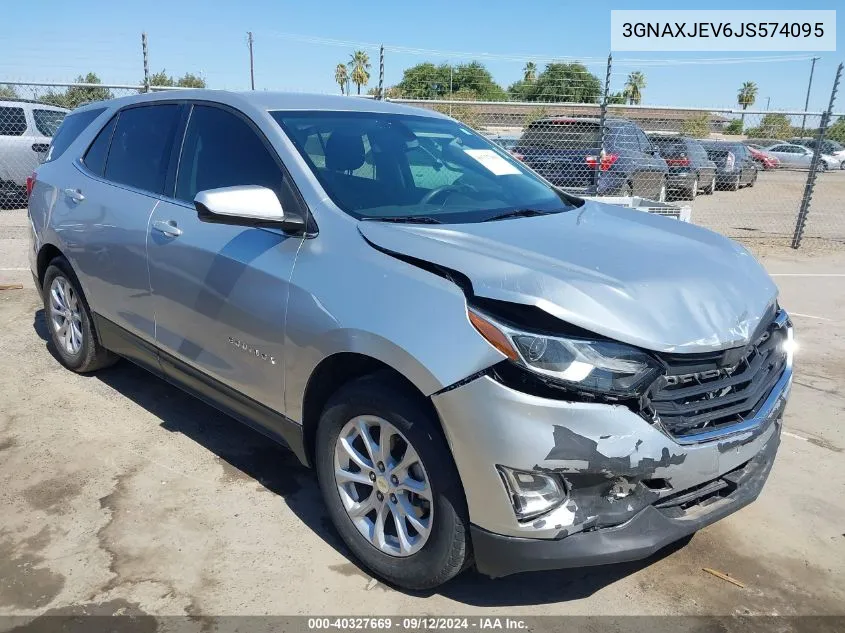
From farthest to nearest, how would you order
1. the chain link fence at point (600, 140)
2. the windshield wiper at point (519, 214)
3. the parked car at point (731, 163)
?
the parked car at point (731, 163) < the chain link fence at point (600, 140) < the windshield wiper at point (519, 214)

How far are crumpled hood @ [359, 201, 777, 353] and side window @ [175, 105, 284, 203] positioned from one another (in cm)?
75

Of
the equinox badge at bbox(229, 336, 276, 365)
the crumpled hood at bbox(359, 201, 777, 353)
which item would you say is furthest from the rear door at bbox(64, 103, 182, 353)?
the crumpled hood at bbox(359, 201, 777, 353)

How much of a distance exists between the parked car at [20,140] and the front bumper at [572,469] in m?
11.7

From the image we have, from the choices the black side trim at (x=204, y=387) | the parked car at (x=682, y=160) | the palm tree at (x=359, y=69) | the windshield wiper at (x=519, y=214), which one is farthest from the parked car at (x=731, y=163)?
the palm tree at (x=359, y=69)

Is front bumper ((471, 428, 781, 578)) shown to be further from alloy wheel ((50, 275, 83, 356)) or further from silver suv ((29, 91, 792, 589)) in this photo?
alloy wheel ((50, 275, 83, 356))

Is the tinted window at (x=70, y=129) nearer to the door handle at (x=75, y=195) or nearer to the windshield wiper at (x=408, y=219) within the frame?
the door handle at (x=75, y=195)

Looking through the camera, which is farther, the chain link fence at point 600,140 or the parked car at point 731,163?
the parked car at point 731,163

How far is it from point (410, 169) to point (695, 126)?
1470 centimetres

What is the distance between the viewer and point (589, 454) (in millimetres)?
2115

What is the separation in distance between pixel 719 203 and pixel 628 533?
55.5ft

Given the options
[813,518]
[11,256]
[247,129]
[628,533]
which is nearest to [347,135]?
[247,129]

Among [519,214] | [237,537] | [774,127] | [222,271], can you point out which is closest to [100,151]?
[222,271]

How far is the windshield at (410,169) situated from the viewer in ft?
9.68

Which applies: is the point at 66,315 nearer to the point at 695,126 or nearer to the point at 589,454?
the point at 589,454
